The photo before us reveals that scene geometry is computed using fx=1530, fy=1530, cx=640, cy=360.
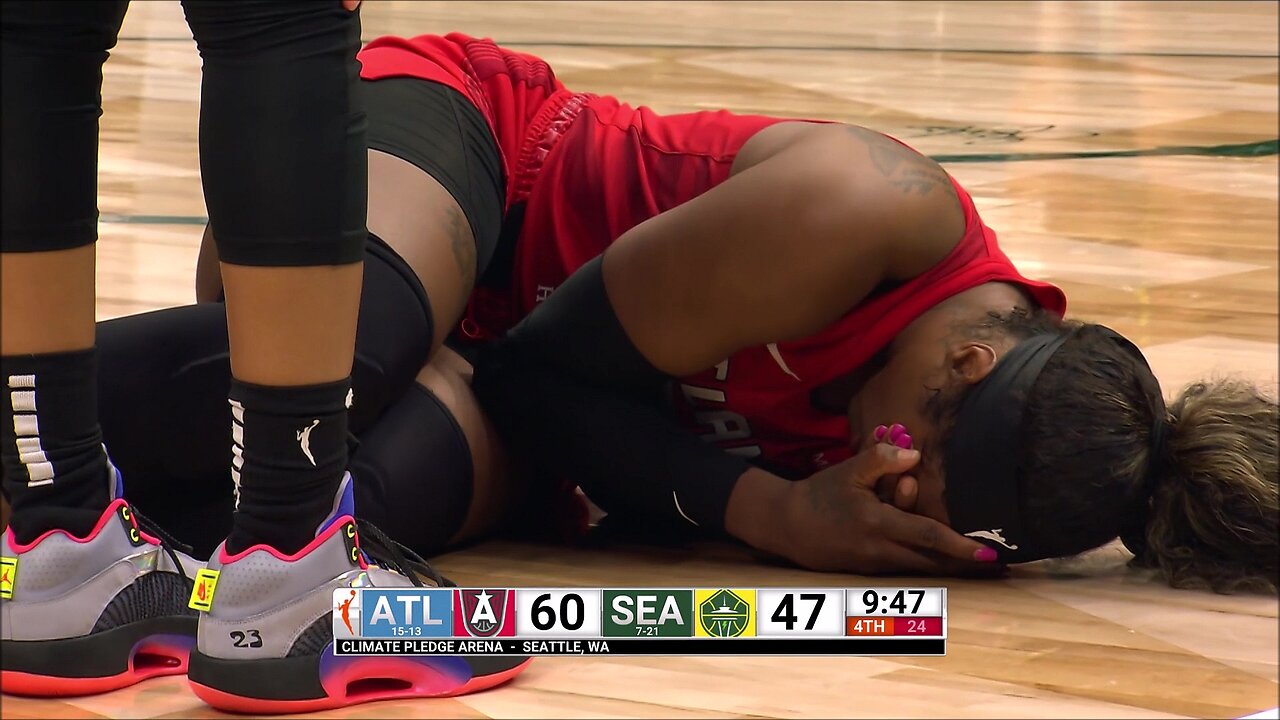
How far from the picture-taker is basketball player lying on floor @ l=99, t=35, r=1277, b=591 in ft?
3.26

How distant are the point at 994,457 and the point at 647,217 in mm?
356

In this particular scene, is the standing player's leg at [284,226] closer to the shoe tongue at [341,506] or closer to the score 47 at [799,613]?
the shoe tongue at [341,506]

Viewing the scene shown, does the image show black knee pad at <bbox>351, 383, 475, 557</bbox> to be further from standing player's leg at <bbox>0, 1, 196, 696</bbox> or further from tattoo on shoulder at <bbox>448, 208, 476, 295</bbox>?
standing player's leg at <bbox>0, 1, 196, 696</bbox>

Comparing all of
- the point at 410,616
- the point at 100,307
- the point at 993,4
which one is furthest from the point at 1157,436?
the point at 993,4

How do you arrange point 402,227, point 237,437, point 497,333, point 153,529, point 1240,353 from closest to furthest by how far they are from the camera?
point 237,437 → point 153,529 → point 402,227 → point 497,333 → point 1240,353

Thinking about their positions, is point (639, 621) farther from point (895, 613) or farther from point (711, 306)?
Answer: point (711, 306)

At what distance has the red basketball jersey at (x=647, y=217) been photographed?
1.07 metres

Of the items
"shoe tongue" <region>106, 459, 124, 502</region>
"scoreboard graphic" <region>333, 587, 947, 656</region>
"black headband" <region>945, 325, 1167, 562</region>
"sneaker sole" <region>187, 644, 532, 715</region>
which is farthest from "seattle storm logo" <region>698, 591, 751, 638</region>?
"shoe tongue" <region>106, 459, 124, 502</region>

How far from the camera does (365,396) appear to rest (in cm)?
106

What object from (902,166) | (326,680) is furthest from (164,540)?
(902,166)

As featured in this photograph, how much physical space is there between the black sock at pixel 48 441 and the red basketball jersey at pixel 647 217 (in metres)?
0.46

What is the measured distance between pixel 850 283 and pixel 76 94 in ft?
1.63

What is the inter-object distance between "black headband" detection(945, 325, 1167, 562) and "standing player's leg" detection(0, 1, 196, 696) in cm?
49

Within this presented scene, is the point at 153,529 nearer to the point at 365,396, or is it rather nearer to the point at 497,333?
the point at 365,396
